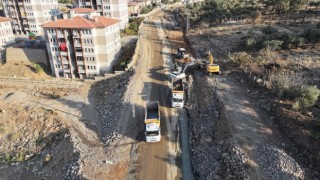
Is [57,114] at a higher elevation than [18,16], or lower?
lower

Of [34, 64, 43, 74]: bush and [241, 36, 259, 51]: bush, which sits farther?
[34, 64, 43, 74]: bush

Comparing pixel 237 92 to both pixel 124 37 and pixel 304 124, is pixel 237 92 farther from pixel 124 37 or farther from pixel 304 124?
pixel 124 37

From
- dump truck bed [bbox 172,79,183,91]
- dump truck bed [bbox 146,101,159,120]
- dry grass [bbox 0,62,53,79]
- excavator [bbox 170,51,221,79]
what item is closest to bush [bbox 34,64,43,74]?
dry grass [bbox 0,62,53,79]

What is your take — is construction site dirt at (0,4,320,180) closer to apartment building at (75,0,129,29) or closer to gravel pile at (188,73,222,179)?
gravel pile at (188,73,222,179)

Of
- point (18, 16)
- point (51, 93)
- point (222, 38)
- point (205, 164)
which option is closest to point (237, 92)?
point (205, 164)

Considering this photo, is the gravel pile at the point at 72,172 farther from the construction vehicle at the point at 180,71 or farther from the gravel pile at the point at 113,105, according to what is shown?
the construction vehicle at the point at 180,71
